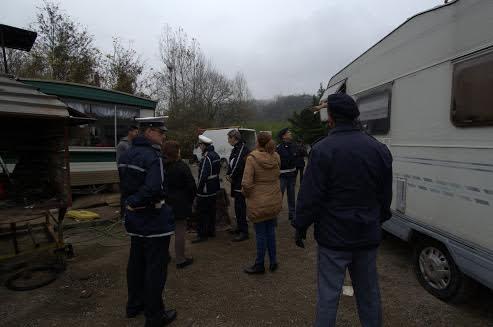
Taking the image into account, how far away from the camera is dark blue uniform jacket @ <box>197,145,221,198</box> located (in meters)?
5.29

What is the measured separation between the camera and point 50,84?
26.1 feet

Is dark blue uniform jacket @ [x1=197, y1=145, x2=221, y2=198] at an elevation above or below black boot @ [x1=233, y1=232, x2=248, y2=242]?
above

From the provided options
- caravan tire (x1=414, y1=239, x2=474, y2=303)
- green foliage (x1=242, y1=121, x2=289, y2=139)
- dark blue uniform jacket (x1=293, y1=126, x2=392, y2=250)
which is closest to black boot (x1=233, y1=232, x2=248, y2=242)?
caravan tire (x1=414, y1=239, x2=474, y2=303)

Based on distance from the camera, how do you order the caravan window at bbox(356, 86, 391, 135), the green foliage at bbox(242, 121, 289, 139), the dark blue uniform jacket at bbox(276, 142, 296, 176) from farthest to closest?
the green foliage at bbox(242, 121, 289, 139) → the dark blue uniform jacket at bbox(276, 142, 296, 176) → the caravan window at bbox(356, 86, 391, 135)

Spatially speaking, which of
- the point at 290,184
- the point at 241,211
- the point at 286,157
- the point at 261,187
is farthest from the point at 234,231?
the point at 261,187

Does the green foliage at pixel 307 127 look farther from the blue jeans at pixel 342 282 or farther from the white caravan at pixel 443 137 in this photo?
the blue jeans at pixel 342 282

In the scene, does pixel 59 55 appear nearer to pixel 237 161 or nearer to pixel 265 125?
pixel 237 161

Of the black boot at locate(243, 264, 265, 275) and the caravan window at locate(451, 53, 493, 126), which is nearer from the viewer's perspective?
the caravan window at locate(451, 53, 493, 126)

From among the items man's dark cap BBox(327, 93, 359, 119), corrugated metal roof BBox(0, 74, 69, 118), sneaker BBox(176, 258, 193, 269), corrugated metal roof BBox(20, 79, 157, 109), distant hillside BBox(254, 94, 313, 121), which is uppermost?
distant hillside BBox(254, 94, 313, 121)

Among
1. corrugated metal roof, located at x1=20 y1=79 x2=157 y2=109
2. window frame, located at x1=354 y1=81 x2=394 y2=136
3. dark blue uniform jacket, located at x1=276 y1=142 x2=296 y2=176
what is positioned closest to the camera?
window frame, located at x1=354 y1=81 x2=394 y2=136

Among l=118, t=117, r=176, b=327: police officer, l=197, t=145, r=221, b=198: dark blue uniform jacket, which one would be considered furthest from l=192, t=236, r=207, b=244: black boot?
l=118, t=117, r=176, b=327: police officer

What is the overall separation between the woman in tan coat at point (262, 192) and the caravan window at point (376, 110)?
1713 millimetres

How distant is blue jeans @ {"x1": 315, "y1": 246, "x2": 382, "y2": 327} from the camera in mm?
2297

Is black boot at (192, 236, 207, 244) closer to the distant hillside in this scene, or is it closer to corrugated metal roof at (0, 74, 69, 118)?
corrugated metal roof at (0, 74, 69, 118)
